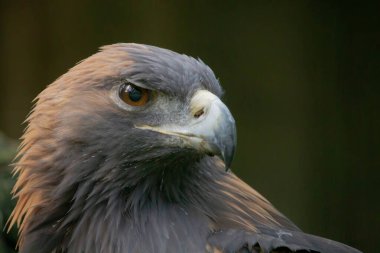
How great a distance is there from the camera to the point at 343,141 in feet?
22.3

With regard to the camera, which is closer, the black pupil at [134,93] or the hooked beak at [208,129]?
the hooked beak at [208,129]

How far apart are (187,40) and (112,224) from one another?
4090 mm

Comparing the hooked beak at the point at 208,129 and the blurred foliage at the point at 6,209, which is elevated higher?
A: the hooked beak at the point at 208,129

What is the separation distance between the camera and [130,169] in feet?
10.2

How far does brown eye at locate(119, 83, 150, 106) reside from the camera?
121 inches

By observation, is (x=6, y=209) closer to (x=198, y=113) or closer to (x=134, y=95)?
(x=134, y=95)

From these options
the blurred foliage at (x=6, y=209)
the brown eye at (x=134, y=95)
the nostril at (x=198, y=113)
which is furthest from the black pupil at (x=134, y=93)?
the blurred foliage at (x=6, y=209)

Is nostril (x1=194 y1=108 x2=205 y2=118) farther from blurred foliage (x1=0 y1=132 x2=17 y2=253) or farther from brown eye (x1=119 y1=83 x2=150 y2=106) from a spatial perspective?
blurred foliage (x1=0 y1=132 x2=17 y2=253)

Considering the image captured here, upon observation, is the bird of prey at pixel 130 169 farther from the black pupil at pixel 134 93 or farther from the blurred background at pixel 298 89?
the blurred background at pixel 298 89

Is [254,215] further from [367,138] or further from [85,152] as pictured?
[367,138]

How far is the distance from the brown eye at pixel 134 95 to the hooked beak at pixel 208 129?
98mm

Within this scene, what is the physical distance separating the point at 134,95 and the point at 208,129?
0.35 metres

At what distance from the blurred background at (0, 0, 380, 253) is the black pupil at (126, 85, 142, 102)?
387 cm

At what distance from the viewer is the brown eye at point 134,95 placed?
3.08 metres
